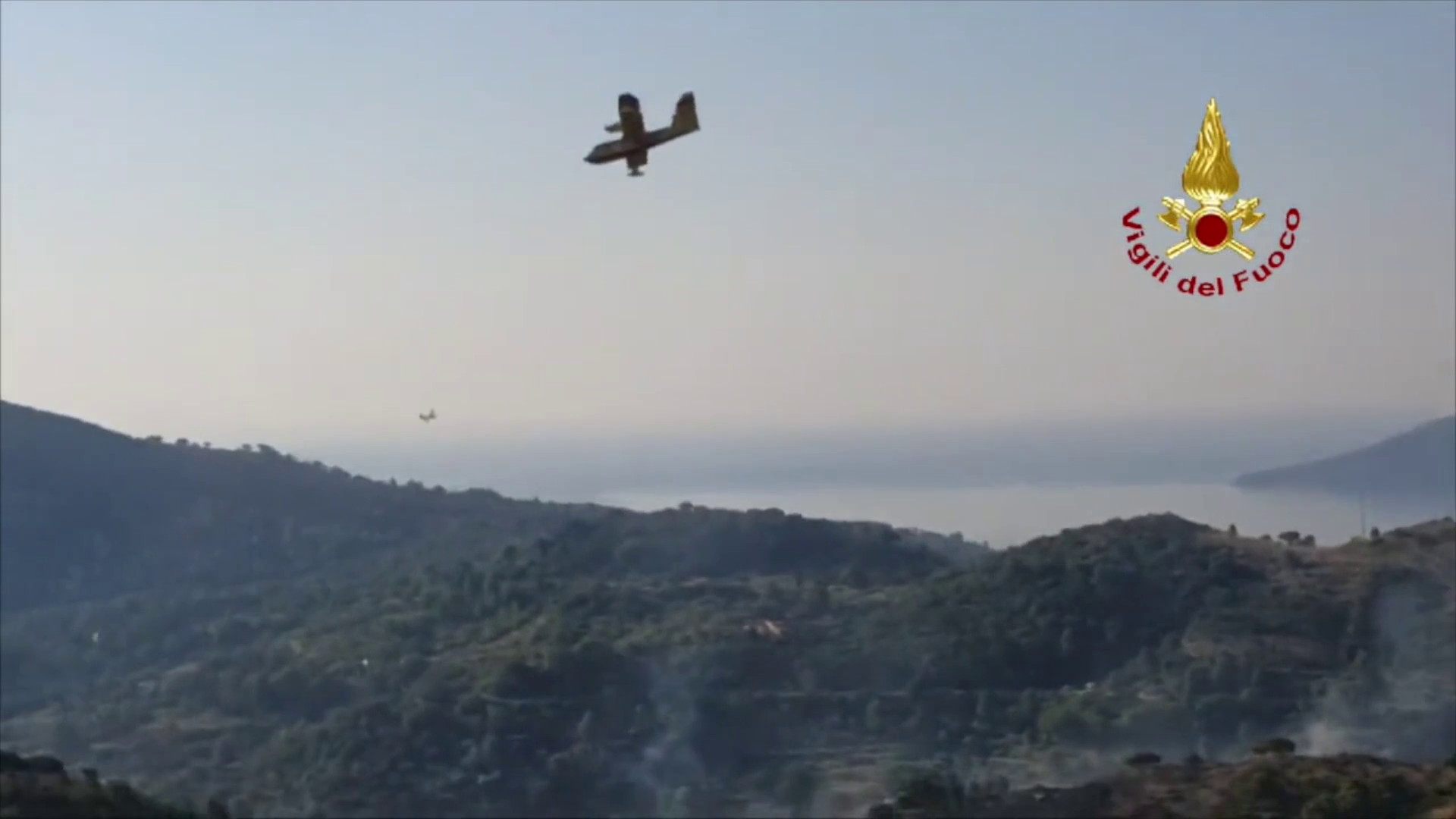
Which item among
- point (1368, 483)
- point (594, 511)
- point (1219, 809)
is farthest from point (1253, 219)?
point (594, 511)

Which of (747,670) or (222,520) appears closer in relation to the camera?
(747,670)

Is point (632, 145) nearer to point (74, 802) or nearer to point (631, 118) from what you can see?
point (631, 118)

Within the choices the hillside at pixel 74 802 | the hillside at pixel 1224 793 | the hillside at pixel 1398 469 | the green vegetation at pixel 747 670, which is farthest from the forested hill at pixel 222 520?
the hillside at pixel 1224 793

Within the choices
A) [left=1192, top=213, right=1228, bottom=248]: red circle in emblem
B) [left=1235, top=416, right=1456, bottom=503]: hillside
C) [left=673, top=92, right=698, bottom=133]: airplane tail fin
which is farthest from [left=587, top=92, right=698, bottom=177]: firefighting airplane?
[left=1235, top=416, right=1456, bottom=503]: hillside

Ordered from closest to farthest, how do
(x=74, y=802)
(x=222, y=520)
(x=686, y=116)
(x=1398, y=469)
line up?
(x=686, y=116) → (x=74, y=802) → (x=1398, y=469) → (x=222, y=520)

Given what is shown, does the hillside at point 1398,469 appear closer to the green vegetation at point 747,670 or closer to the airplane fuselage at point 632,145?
the green vegetation at point 747,670

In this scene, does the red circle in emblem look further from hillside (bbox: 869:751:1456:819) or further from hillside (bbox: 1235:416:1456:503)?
hillside (bbox: 1235:416:1456:503)

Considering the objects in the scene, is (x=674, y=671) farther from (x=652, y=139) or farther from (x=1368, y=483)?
(x=652, y=139)

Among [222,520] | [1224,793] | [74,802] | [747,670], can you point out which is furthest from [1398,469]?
[222,520]
